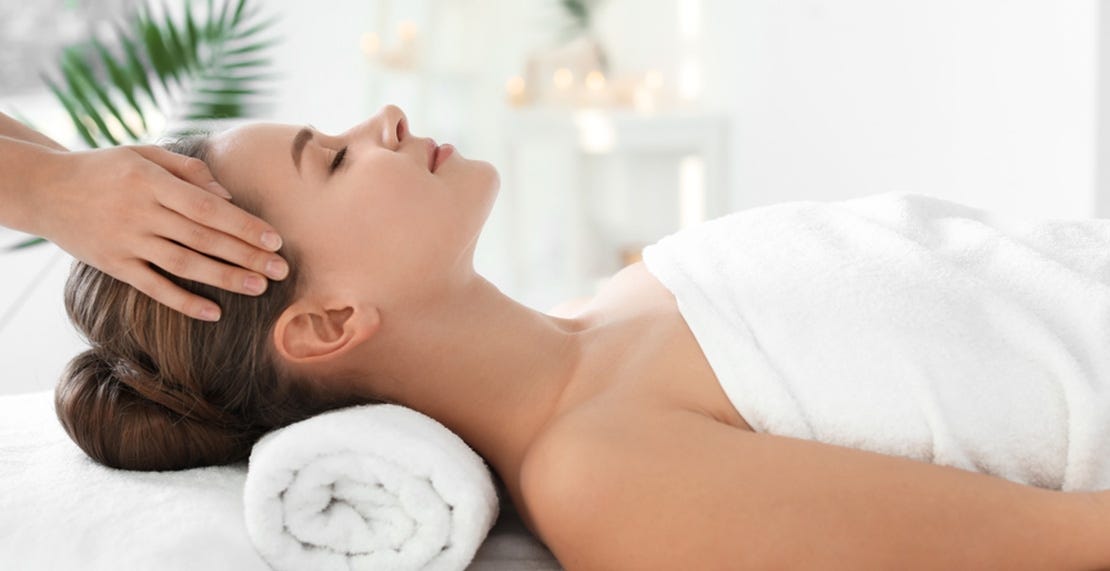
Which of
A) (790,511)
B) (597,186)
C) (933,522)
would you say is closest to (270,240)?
(790,511)

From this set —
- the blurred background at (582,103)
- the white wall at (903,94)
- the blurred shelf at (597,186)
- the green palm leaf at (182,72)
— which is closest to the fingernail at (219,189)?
the green palm leaf at (182,72)

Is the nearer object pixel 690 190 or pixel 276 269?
pixel 276 269

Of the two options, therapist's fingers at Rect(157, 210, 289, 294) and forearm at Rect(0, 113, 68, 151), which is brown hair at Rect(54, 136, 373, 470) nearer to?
therapist's fingers at Rect(157, 210, 289, 294)

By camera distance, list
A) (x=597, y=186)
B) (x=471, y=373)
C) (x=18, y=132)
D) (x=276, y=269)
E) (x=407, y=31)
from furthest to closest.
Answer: (x=597, y=186) → (x=407, y=31) → (x=18, y=132) → (x=471, y=373) → (x=276, y=269)

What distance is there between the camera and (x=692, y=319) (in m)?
1.25

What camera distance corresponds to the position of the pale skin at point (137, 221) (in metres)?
1.11

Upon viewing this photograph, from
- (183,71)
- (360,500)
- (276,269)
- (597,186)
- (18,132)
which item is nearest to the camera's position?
(360,500)

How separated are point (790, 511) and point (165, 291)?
25.9 inches

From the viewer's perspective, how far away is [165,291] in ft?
3.73

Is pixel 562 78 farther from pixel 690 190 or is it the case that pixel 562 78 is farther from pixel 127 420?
pixel 127 420

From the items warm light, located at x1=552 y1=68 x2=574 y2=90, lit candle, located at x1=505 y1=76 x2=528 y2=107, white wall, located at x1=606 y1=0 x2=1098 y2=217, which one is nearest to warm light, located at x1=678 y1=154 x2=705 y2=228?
white wall, located at x1=606 y1=0 x2=1098 y2=217

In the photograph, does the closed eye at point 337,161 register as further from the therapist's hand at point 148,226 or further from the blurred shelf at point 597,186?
the blurred shelf at point 597,186

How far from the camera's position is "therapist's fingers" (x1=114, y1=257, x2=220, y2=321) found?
1130 millimetres

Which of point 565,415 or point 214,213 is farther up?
point 214,213
